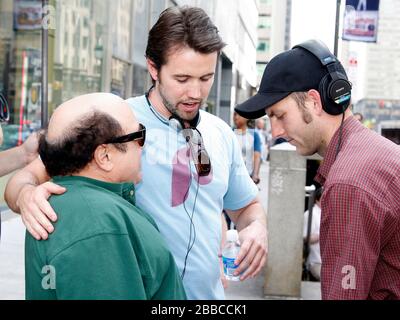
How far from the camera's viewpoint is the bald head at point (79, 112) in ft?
5.09

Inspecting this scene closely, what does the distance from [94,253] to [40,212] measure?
0.20 meters

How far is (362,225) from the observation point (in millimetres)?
1650

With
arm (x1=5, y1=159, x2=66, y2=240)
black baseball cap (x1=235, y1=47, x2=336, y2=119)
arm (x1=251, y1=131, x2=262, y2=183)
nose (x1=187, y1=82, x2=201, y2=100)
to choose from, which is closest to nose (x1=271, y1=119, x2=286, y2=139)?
black baseball cap (x1=235, y1=47, x2=336, y2=119)

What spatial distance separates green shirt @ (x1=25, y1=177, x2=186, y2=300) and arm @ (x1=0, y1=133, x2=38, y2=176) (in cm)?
99

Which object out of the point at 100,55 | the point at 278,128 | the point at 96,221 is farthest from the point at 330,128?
the point at 100,55

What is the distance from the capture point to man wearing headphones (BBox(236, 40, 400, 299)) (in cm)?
166

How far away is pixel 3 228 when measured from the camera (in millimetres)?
7484

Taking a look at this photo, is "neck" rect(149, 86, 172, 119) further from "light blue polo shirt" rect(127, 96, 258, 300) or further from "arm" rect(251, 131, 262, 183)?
"arm" rect(251, 131, 262, 183)

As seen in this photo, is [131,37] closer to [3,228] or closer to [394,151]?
[3,228]

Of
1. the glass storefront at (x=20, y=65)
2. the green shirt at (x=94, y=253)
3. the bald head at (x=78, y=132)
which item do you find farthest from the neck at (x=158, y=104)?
the glass storefront at (x=20, y=65)

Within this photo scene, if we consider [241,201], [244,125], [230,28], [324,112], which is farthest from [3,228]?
[324,112]

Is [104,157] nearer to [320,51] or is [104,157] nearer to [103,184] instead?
[103,184]

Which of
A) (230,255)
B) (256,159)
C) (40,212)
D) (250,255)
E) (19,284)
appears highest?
(40,212)
